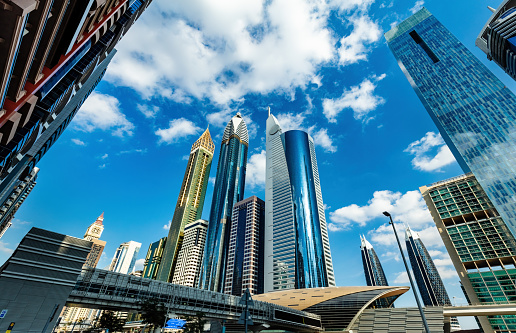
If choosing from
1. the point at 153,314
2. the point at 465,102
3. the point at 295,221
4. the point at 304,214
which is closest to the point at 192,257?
the point at 295,221

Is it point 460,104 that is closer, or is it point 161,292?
point 161,292

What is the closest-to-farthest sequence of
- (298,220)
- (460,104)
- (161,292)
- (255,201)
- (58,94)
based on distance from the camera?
(58,94) → (161,292) → (460,104) → (298,220) → (255,201)

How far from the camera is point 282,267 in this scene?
145625mm

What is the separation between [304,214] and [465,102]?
103550mm

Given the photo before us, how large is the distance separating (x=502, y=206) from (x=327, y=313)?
66.8 metres

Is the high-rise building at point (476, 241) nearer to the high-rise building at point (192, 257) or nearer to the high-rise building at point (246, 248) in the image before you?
the high-rise building at point (246, 248)

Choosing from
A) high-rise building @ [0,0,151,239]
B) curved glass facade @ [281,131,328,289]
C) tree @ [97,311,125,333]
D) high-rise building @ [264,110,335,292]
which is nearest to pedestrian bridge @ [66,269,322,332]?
tree @ [97,311,125,333]

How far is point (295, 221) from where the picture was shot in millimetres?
156000

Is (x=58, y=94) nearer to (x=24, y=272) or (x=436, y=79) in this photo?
(x=24, y=272)

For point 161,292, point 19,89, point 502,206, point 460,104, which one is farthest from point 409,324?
point 460,104

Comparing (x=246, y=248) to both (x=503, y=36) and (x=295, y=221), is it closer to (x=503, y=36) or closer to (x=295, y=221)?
(x=295, y=221)

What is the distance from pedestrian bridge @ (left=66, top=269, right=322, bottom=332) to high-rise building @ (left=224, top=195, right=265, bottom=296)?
4046 inches

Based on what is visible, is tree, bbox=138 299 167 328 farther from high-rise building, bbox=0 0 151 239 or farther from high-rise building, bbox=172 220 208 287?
high-rise building, bbox=172 220 208 287

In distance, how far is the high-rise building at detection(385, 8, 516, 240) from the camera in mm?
76062
